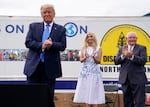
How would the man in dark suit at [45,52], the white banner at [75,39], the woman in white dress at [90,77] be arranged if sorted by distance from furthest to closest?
the white banner at [75,39] < the woman in white dress at [90,77] < the man in dark suit at [45,52]

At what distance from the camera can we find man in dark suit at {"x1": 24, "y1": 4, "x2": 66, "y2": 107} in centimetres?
404

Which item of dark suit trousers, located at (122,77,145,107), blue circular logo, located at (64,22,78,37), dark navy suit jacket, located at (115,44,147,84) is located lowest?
dark suit trousers, located at (122,77,145,107)

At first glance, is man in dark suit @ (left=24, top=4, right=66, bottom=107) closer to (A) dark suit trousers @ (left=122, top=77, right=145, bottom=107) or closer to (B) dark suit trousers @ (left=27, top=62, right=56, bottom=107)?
(B) dark suit trousers @ (left=27, top=62, right=56, bottom=107)

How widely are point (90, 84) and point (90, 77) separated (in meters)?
0.13

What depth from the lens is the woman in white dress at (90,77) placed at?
6.61m

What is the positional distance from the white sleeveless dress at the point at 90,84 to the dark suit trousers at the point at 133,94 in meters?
0.77

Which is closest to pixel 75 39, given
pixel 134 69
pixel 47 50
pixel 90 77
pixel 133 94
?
pixel 90 77

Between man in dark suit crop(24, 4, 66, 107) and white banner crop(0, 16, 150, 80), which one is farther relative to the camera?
white banner crop(0, 16, 150, 80)

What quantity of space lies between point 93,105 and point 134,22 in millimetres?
2025

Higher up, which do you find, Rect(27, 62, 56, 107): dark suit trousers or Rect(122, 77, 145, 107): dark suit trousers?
Rect(27, 62, 56, 107): dark suit trousers

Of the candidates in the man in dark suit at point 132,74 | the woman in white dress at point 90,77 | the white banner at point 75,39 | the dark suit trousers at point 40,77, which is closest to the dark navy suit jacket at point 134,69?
the man in dark suit at point 132,74

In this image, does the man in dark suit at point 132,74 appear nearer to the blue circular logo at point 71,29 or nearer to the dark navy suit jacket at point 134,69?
the dark navy suit jacket at point 134,69

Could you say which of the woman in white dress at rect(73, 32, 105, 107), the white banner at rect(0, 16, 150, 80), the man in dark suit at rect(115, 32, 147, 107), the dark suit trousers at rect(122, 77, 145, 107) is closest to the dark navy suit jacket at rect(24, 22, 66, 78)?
the man in dark suit at rect(115, 32, 147, 107)

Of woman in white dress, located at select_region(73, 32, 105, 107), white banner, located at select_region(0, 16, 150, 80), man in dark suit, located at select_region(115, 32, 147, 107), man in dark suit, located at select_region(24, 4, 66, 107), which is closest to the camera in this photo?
man in dark suit, located at select_region(24, 4, 66, 107)
